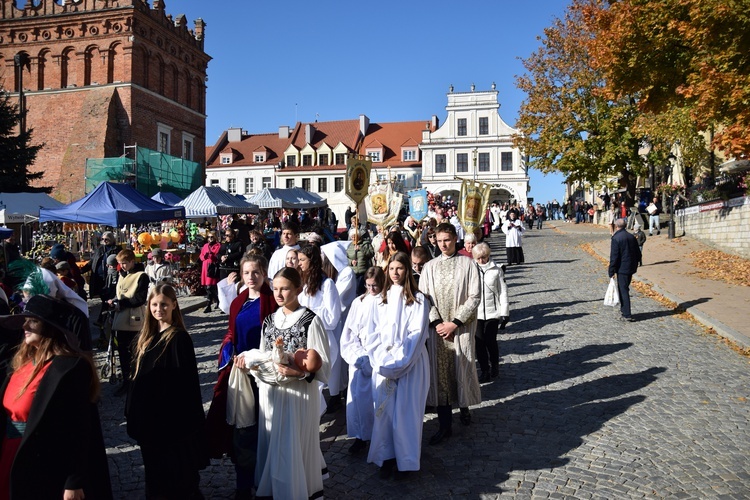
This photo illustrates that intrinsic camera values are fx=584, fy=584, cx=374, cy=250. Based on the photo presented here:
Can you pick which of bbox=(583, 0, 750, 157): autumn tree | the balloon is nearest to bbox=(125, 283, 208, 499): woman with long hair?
bbox=(583, 0, 750, 157): autumn tree

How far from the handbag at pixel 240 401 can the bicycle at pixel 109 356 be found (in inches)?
148

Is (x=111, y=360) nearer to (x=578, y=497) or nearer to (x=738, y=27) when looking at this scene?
(x=578, y=497)

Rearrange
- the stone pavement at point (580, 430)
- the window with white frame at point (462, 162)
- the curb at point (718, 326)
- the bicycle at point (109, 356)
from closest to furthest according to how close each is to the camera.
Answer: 1. the stone pavement at point (580, 430)
2. the bicycle at point (109, 356)
3. the curb at point (718, 326)
4. the window with white frame at point (462, 162)

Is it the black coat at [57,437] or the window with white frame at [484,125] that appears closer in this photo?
the black coat at [57,437]

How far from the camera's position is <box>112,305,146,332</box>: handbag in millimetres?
6823

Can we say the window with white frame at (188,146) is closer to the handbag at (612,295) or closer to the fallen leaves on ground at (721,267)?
the fallen leaves on ground at (721,267)

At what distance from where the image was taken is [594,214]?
140ft

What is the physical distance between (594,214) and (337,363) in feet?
131

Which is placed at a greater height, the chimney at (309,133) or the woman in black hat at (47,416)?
the chimney at (309,133)

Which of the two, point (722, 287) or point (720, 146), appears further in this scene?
point (722, 287)

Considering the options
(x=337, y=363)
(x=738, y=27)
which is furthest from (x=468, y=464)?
(x=738, y=27)

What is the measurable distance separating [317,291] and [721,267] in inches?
598

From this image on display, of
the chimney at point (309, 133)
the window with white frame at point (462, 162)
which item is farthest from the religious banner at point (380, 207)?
the chimney at point (309, 133)

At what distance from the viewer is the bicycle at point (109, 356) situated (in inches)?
286
